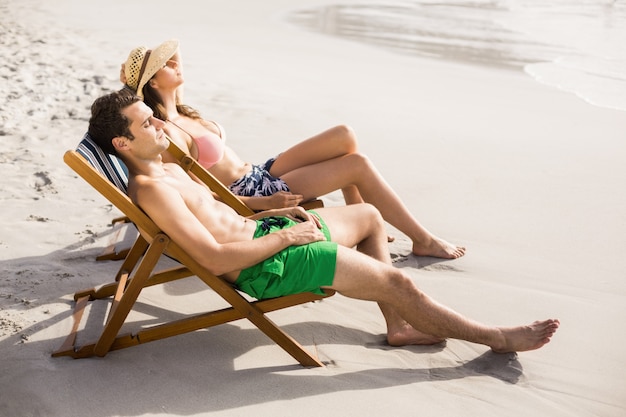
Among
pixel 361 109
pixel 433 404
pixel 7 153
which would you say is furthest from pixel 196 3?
pixel 433 404

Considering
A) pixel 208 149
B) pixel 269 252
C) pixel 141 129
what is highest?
pixel 141 129

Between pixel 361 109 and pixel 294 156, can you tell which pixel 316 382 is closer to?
pixel 294 156

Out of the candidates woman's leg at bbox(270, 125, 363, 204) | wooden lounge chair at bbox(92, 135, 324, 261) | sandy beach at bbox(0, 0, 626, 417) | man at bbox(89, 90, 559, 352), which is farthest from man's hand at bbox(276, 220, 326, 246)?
woman's leg at bbox(270, 125, 363, 204)

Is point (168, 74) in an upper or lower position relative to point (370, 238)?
upper

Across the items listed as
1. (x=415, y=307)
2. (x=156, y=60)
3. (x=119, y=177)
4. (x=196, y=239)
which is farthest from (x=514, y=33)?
(x=196, y=239)

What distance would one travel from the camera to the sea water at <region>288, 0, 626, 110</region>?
11.0 meters

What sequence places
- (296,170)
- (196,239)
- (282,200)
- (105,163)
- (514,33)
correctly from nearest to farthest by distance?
(196,239) → (105,163) → (282,200) → (296,170) → (514,33)

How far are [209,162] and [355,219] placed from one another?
3.92 feet

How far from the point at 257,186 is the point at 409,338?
152 centimetres

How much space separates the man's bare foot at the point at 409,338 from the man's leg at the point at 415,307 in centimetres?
13

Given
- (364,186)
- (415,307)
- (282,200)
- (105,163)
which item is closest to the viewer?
(415,307)

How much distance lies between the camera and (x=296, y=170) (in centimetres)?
491

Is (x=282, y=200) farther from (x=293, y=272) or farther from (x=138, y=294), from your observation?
(x=138, y=294)

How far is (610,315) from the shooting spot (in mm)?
4234
